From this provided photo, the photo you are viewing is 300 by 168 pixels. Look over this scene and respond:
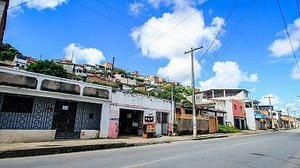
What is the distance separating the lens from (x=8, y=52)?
75.0 meters

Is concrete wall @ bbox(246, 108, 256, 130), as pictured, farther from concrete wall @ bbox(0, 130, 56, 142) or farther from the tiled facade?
concrete wall @ bbox(0, 130, 56, 142)

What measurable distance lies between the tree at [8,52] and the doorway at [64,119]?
65879mm

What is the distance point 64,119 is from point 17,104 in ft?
11.3

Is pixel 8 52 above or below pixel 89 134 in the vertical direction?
above

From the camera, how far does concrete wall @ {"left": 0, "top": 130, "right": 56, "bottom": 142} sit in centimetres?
1298

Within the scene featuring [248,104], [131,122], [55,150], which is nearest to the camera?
[55,150]

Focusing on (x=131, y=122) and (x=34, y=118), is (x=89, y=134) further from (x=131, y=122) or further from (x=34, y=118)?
(x=131, y=122)

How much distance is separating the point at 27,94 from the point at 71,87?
300cm

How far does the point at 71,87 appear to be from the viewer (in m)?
16.2

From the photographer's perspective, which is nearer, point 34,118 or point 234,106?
point 34,118

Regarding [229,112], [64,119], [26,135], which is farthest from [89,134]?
[229,112]

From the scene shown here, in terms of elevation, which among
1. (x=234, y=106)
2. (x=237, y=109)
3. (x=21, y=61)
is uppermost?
(x=21, y=61)

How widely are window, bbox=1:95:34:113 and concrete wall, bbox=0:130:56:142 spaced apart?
1.65 metres

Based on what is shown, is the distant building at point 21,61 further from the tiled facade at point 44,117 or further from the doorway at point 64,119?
the doorway at point 64,119
